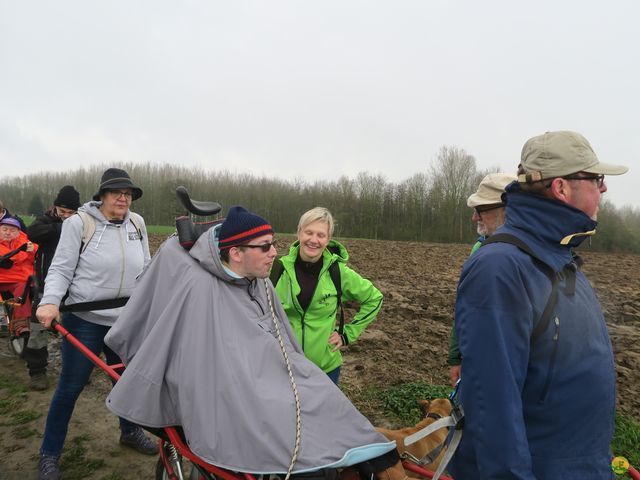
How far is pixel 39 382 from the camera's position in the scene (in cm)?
520

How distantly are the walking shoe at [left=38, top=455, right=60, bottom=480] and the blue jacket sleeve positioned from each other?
3.42 metres

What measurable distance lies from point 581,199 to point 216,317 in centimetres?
167

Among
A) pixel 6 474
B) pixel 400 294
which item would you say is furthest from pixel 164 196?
pixel 6 474

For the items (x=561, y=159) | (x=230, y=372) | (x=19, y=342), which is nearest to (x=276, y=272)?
(x=230, y=372)

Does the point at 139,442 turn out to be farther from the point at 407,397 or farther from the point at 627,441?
the point at 627,441

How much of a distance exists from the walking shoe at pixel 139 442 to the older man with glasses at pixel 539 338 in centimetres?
316

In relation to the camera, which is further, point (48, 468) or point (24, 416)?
point (24, 416)

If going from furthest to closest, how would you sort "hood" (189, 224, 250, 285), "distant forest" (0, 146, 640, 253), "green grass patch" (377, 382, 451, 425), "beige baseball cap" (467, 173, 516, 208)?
"distant forest" (0, 146, 640, 253) < "green grass patch" (377, 382, 451, 425) < "beige baseball cap" (467, 173, 516, 208) < "hood" (189, 224, 250, 285)

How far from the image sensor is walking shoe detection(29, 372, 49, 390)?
5164mm

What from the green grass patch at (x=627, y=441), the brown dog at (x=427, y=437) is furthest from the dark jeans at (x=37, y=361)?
the green grass patch at (x=627, y=441)

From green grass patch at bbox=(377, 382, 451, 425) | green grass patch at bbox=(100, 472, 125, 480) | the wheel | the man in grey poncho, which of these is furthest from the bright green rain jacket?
the wheel

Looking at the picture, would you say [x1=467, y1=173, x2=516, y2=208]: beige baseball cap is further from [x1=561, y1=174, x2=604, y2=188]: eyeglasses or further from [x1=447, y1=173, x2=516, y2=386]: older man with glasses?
[x1=561, y1=174, x2=604, y2=188]: eyeglasses

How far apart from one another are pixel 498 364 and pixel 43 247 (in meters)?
5.21

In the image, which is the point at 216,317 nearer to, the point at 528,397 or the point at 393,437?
the point at 393,437
